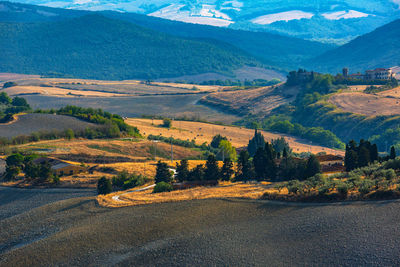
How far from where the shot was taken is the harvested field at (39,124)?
117000mm

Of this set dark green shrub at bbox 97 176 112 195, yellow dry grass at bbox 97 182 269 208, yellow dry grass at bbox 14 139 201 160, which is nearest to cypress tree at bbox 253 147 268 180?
yellow dry grass at bbox 97 182 269 208

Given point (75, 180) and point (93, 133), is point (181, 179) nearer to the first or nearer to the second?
point (75, 180)

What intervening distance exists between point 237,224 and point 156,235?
6.41 metres

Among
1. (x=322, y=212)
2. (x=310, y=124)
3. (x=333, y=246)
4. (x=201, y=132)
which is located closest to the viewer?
(x=333, y=246)

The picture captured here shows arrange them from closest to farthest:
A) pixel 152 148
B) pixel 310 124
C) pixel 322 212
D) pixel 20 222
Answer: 1. pixel 322 212
2. pixel 20 222
3. pixel 152 148
4. pixel 310 124

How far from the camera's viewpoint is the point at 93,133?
118 m

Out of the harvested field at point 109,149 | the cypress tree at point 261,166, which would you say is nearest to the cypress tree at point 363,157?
the cypress tree at point 261,166

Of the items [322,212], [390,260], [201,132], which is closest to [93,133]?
[201,132]

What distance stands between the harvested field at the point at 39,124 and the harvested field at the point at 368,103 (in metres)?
85.3

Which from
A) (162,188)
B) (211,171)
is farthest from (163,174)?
(211,171)

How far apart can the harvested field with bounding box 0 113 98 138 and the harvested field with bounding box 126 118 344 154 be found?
61.8ft

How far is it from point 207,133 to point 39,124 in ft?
149

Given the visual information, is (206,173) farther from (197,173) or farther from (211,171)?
(197,173)

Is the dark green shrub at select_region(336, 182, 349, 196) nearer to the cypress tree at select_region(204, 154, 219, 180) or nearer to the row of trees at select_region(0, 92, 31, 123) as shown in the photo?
the cypress tree at select_region(204, 154, 219, 180)
